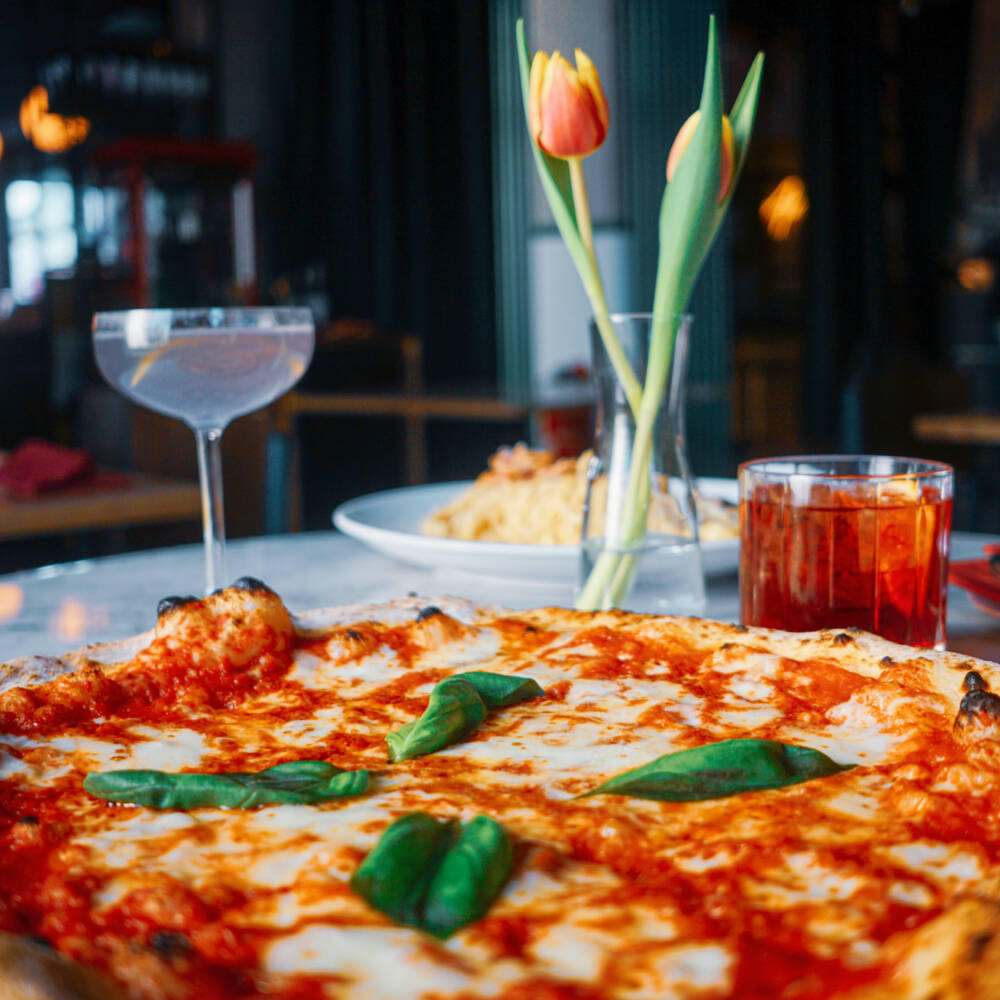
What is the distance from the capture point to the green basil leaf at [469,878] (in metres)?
0.53

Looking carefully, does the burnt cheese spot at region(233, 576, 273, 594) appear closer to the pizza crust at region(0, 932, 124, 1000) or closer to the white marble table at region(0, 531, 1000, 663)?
the white marble table at region(0, 531, 1000, 663)

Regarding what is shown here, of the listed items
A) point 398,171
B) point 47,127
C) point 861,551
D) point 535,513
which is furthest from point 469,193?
point 861,551

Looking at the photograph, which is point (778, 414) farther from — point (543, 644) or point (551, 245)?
point (543, 644)

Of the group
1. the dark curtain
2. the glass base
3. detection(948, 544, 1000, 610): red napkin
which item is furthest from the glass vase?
the dark curtain

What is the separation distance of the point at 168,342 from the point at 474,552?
0.40 meters

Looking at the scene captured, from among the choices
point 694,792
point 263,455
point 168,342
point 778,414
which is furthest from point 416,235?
point 694,792

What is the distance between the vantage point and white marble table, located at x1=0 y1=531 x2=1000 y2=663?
→ 3.95 feet

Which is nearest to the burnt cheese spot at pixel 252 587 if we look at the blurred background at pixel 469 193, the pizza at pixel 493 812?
the pizza at pixel 493 812

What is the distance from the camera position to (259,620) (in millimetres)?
959

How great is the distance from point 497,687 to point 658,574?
0.36 metres

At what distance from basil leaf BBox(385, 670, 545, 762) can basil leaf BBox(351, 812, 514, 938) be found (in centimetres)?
16

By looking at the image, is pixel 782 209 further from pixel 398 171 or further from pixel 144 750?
pixel 144 750

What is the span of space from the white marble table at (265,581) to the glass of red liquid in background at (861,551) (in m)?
0.10

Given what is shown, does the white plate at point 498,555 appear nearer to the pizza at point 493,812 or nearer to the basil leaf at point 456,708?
the pizza at point 493,812
